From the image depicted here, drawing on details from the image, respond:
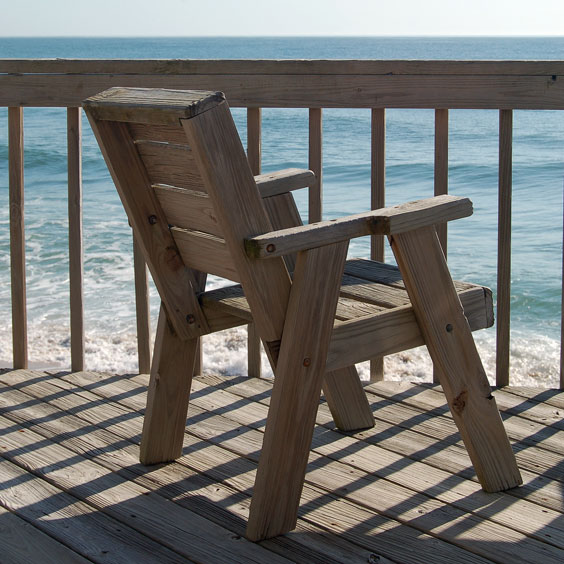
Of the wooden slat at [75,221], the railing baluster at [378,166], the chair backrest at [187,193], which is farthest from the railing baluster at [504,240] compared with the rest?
the wooden slat at [75,221]

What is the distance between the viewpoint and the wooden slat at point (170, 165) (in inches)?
62.0

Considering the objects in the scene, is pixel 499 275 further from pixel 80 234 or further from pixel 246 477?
pixel 80 234

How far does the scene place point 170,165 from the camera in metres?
1.64

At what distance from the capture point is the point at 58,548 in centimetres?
160

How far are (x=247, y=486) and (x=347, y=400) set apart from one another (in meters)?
0.43

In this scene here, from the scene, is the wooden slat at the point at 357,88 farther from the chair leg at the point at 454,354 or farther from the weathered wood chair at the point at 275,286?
the chair leg at the point at 454,354

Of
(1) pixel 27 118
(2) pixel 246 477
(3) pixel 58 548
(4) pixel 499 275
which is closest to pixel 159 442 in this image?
(2) pixel 246 477

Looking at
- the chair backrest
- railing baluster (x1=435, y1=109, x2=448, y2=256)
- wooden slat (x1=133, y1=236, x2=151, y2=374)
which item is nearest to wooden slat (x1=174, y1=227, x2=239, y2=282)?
the chair backrest

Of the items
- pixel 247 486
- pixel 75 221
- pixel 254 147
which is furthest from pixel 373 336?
pixel 75 221

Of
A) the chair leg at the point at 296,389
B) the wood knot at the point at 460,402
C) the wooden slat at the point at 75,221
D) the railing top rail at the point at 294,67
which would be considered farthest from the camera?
the wooden slat at the point at 75,221

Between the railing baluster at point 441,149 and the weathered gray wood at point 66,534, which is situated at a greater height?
the railing baluster at point 441,149

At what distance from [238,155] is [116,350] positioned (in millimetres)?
2936

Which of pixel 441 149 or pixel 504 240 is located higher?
pixel 441 149

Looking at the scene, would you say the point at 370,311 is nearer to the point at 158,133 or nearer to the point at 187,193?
the point at 187,193
